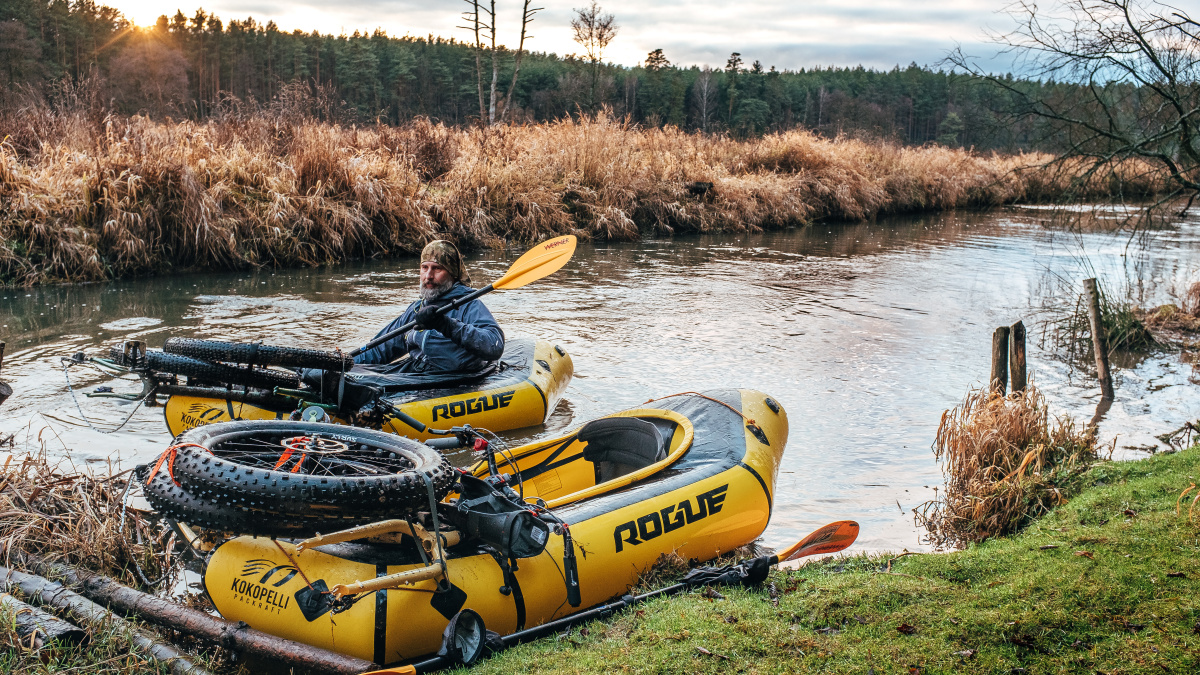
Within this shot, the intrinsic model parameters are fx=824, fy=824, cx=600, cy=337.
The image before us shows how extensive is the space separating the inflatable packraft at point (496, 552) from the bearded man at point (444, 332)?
1298 millimetres

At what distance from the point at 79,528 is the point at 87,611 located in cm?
77

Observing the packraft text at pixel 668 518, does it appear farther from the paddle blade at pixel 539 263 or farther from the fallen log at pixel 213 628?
the paddle blade at pixel 539 263

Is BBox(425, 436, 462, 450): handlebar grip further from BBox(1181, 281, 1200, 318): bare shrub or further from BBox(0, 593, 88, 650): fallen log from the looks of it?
BBox(1181, 281, 1200, 318): bare shrub

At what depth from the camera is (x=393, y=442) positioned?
3113 millimetres

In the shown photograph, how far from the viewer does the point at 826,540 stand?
3689mm

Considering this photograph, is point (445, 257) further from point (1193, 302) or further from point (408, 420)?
point (1193, 302)

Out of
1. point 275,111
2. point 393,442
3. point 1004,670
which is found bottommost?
point 1004,670

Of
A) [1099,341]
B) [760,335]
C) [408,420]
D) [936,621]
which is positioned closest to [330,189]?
[760,335]

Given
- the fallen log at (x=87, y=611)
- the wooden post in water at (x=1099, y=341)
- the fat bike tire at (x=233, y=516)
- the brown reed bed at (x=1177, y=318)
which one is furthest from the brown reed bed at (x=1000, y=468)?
the brown reed bed at (x=1177, y=318)

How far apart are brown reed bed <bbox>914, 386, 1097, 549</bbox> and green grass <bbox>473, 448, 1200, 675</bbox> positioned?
2.22 feet

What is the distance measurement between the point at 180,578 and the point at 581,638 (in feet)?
6.07

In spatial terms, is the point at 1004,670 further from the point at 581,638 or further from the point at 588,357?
the point at 588,357

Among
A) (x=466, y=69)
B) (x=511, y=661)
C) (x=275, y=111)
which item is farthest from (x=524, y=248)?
(x=466, y=69)

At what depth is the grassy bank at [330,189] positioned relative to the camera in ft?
31.0
